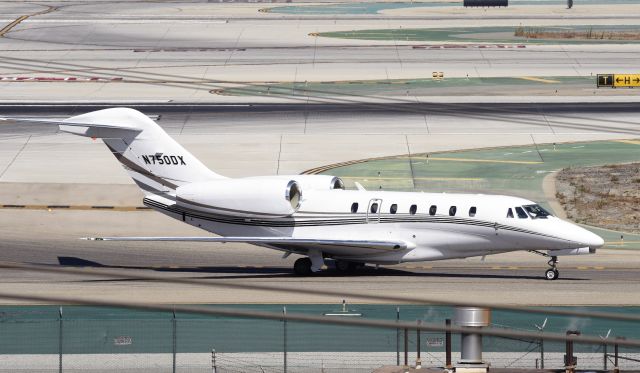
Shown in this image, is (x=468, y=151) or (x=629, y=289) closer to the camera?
(x=629, y=289)

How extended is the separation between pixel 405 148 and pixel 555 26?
201 feet

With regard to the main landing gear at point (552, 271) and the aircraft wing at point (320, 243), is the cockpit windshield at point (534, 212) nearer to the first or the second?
the main landing gear at point (552, 271)

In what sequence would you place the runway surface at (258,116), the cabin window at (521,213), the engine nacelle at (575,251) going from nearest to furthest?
the engine nacelle at (575,251)
the cabin window at (521,213)
the runway surface at (258,116)

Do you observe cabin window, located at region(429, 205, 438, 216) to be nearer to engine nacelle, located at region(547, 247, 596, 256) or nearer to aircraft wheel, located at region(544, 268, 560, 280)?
engine nacelle, located at region(547, 247, 596, 256)

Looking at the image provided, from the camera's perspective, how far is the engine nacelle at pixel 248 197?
139 feet

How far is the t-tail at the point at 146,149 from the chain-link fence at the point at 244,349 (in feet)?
40.2

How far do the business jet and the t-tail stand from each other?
0.11 feet

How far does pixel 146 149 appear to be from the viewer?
44.2 meters

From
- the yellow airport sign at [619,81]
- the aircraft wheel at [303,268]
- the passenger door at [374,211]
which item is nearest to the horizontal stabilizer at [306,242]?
the passenger door at [374,211]

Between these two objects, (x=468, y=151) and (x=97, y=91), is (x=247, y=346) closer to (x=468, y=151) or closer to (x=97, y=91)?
(x=468, y=151)

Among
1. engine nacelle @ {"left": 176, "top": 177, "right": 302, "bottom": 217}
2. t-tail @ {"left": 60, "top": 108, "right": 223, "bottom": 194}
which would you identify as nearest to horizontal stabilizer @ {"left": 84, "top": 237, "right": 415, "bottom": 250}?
engine nacelle @ {"left": 176, "top": 177, "right": 302, "bottom": 217}

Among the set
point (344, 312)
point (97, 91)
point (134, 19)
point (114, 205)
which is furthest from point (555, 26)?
point (344, 312)

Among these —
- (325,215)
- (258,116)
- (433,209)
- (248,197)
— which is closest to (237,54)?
(258,116)

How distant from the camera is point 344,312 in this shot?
34.5 m
